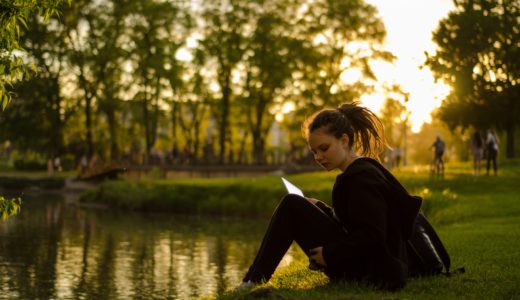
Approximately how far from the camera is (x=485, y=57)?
40312mm

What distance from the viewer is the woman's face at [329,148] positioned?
24.8 feet

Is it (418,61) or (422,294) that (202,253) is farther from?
(422,294)

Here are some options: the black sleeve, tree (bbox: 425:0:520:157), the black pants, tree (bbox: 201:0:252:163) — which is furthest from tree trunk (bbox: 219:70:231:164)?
the black sleeve

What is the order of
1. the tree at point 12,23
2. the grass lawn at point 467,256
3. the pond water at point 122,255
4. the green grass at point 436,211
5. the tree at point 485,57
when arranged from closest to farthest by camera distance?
the grass lawn at point 467,256
the green grass at point 436,211
the tree at point 12,23
the pond water at point 122,255
the tree at point 485,57

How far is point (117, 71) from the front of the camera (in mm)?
62062

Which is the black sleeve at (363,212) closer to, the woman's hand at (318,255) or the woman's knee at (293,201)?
the woman's hand at (318,255)

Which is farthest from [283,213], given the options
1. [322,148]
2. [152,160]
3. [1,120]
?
[1,120]

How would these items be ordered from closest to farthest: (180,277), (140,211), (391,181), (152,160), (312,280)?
(391,181), (312,280), (180,277), (140,211), (152,160)

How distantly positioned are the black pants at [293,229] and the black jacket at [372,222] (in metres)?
0.13

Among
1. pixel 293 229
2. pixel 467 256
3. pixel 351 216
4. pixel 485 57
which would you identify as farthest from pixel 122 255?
pixel 485 57

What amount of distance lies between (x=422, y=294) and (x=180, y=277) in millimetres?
11763

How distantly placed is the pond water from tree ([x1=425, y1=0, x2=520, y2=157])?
1102cm

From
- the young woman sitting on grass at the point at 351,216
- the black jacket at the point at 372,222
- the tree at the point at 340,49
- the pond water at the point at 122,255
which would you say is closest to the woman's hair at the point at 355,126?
the young woman sitting on grass at the point at 351,216

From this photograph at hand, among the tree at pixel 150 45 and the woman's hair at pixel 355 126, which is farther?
the tree at pixel 150 45
